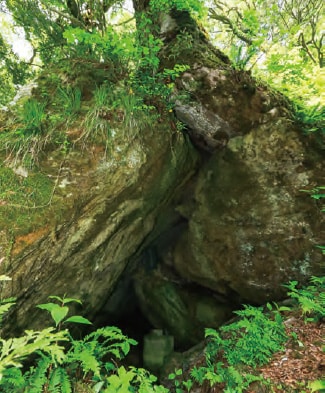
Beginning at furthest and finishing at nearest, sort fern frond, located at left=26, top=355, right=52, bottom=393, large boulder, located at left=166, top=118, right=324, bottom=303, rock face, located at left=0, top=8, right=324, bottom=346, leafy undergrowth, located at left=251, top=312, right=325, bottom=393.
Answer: large boulder, located at left=166, top=118, right=324, bottom=303 → rock face, located at left=0, top=8, right=324, bottom=346 → leafy undergrowth, located at left=251, top=312, right=325, bottom=393 → fern frond, located at left=26, top=355, right=52, bottom=393

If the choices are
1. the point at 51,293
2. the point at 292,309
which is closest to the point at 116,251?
the point at 51,293

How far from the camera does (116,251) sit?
4277 mm

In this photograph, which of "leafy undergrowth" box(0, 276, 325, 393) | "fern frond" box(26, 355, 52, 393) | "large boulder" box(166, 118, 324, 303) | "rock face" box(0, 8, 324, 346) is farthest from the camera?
"large boulder" box(166, 118, 324, 303)

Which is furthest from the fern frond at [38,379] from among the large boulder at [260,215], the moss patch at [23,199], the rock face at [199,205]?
the large boulder at [260,215]

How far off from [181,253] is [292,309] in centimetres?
271

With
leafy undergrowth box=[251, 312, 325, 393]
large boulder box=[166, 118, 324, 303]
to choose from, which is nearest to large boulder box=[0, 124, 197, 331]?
large boulder box=[166, 118, 324, 303]

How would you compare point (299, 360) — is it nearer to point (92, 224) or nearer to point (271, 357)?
point (271, 357)

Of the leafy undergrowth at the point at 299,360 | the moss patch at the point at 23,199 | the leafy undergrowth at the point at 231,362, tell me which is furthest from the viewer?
the moss patch at the point at 23,199

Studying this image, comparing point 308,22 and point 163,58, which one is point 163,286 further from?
point 308,22

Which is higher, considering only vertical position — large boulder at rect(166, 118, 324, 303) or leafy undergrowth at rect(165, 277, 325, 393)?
large boulder at rect(166, 118, 324, 303)

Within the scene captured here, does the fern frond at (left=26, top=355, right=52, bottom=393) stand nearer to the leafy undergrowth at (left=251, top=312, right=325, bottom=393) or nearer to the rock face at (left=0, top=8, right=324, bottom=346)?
the rock face at (left=0, top=8, right=324, bottom=346)

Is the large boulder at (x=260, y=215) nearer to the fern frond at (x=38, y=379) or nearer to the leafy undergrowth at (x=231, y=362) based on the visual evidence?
the leafy undergrowth at (x=231, y=362)

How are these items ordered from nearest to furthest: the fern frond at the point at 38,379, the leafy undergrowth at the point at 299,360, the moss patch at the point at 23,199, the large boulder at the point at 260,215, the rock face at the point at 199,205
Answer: the fern frond at the point at 38,379 → the leafy undergrowth at the point at 299,360 → the moss patch at the point at 23,199 → the rock face at the point at 199,205 → the large boulder at the point at 260,215

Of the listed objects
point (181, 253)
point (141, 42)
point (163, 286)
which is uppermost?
point (141, 42)
